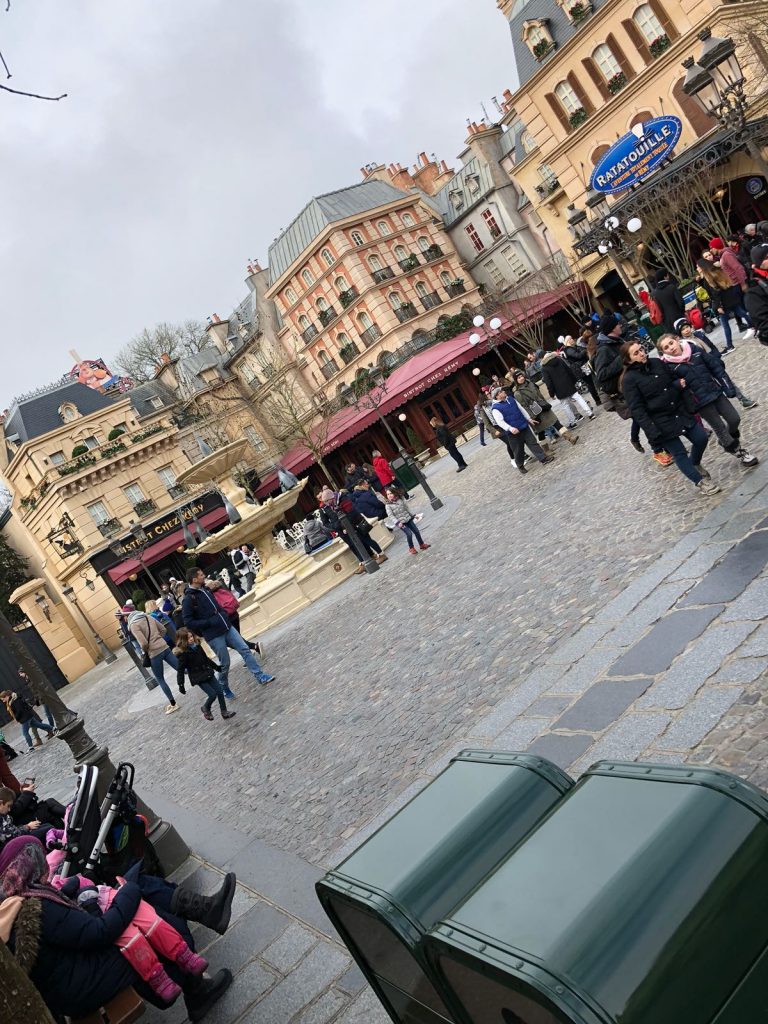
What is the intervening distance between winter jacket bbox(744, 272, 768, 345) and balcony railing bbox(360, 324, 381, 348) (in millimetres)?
35943

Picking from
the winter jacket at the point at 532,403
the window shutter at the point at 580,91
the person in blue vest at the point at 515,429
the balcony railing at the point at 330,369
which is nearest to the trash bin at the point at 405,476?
the winter jacket at the point at 532,403

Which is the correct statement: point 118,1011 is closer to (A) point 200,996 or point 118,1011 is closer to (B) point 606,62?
(A) point 200,996

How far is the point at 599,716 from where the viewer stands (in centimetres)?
497

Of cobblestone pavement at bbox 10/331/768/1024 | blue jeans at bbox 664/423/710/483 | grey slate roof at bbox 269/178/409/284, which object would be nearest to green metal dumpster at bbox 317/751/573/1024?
cobblestone pavement at bbox 10/331/768/1024

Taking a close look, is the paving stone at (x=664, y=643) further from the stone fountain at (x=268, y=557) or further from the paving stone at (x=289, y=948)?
the stone fountain at (x=268, y=557)

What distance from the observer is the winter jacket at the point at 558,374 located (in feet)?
50.5

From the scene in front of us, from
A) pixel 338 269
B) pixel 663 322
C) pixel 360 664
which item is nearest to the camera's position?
pixel 360 664

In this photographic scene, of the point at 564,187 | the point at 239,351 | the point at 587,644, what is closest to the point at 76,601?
the point at 239,351

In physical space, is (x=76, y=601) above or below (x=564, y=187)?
below

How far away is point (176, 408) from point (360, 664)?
143 feet

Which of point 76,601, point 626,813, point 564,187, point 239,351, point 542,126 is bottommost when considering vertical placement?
point 626,813

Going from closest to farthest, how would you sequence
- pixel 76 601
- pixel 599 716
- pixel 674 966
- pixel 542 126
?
pixel 674 966 → pixel 599 716 → pixel 542 126 → pixel 76 601

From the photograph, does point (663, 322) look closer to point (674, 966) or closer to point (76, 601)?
point (674, 966)

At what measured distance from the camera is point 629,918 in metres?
1.77
